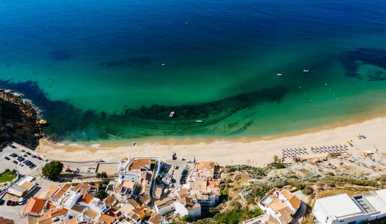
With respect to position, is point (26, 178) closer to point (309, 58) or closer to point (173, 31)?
point (173, 31)

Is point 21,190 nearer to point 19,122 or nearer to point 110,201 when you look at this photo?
point 110,201

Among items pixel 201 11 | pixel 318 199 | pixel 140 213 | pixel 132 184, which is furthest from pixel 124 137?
pixel 201 11

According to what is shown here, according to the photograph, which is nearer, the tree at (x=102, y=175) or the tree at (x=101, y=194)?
the tree at (x=101, y=194)

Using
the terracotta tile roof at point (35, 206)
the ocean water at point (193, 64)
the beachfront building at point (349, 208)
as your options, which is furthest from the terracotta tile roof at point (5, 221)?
the beachfront building at point (349, 208)

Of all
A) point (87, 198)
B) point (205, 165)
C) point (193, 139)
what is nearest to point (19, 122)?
point (87, 198)

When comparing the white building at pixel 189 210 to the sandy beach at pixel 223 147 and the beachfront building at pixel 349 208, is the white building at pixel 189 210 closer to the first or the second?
the beachfront building at pixel 349 208

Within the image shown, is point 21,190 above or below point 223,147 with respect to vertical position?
below
